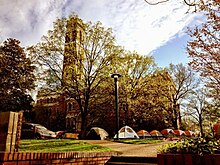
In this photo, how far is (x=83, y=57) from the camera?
64.5 ft

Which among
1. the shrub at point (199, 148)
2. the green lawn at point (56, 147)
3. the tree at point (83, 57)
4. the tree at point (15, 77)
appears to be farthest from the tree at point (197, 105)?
the shrub at point (199, 148)

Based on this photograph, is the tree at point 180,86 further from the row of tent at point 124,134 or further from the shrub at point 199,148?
the shrub at point 199,148

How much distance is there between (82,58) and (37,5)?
39.0 feet

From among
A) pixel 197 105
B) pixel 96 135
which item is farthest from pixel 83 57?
pixel 197 105

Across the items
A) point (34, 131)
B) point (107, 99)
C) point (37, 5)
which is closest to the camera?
point (37, 5)

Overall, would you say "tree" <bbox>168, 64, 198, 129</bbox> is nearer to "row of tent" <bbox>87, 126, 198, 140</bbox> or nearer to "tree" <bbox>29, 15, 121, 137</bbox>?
"row of tent" <bbox>87, 126, 198, 140</bbox>

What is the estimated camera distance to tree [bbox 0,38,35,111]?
1057 inches

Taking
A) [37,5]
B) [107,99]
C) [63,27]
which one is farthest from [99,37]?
[37,5]

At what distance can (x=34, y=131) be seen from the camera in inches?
706

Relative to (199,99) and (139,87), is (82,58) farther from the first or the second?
(199,99)

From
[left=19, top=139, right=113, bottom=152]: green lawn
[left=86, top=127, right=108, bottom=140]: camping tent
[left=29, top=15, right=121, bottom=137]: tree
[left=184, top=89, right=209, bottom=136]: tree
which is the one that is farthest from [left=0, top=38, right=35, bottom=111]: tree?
[left=184, top=89, right=209, bottom=136]: tree

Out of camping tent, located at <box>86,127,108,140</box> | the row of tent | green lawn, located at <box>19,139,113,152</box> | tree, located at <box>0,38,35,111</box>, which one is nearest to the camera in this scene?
green lawn, located at <box>19,139,113,152</box>

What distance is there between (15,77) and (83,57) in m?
13.3

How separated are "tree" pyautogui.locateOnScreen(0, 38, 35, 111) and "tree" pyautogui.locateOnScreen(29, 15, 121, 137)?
9800 millimetres
